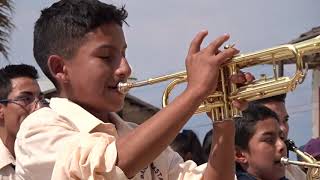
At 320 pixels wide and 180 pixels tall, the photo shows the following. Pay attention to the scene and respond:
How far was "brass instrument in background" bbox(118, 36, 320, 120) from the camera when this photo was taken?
207 cm

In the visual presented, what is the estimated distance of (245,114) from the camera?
3.73 metres

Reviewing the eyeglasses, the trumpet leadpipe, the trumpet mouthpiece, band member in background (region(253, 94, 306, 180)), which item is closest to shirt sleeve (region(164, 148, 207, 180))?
the trumpet mouthpiece

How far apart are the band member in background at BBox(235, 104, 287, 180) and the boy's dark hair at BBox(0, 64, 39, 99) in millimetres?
1743

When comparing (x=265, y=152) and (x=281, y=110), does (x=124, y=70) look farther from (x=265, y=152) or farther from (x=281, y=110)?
(x=281, y=110)

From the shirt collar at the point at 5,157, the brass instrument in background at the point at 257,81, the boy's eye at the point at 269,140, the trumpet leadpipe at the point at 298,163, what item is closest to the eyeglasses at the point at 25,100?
the shirt collar at the point at 5,157

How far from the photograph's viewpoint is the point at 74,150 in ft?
6.42

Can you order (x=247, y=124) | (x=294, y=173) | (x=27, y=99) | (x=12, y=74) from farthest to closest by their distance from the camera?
(x=12, y=74), (x=27, y=99), (x=294, y=173), (x=247, y=124)

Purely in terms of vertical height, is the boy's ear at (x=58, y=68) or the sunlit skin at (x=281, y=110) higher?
the boy's ear at (x=58, y=68)

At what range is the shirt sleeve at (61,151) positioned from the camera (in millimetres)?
1914

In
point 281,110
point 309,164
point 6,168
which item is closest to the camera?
point 309,164

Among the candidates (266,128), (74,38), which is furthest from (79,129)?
(266,128)

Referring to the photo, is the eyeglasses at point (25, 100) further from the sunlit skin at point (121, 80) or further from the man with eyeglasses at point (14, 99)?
the sunlit skin at point (121, 80)

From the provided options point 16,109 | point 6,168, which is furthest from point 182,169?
point 16,109

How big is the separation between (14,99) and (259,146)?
1.83 m
